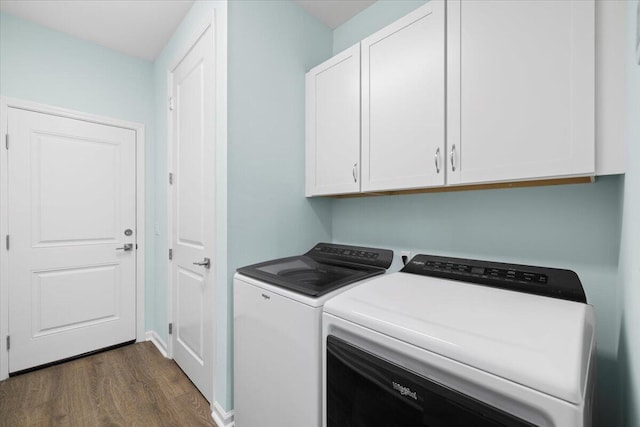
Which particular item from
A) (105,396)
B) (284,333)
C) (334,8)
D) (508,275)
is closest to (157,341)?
(105,396)

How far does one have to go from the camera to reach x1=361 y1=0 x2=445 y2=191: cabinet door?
1218 millimetres

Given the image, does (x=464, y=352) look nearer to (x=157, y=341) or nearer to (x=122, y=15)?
(x=157, y=341)

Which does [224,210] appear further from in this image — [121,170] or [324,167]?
[121,170]

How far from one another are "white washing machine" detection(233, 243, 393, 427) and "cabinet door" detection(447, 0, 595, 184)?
28.0 inches

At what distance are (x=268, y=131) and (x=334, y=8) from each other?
1021 mm

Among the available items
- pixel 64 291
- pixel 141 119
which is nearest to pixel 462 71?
pixel 141 119

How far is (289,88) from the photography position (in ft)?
5.85

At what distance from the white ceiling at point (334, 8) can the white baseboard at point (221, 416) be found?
261 centimetres

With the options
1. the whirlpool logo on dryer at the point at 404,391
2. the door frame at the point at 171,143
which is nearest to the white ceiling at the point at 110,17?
the door frame at the point at 171,143

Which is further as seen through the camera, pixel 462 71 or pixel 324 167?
pixel 324 167

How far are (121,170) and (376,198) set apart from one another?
7.68ft

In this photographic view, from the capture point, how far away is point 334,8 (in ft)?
6.09

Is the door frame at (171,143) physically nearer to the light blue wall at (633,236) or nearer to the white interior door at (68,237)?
the white interior door at (68,237)

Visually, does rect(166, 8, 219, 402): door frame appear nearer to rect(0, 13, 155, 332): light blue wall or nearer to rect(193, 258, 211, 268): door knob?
rect(193, 258, 211, 268): door knob
